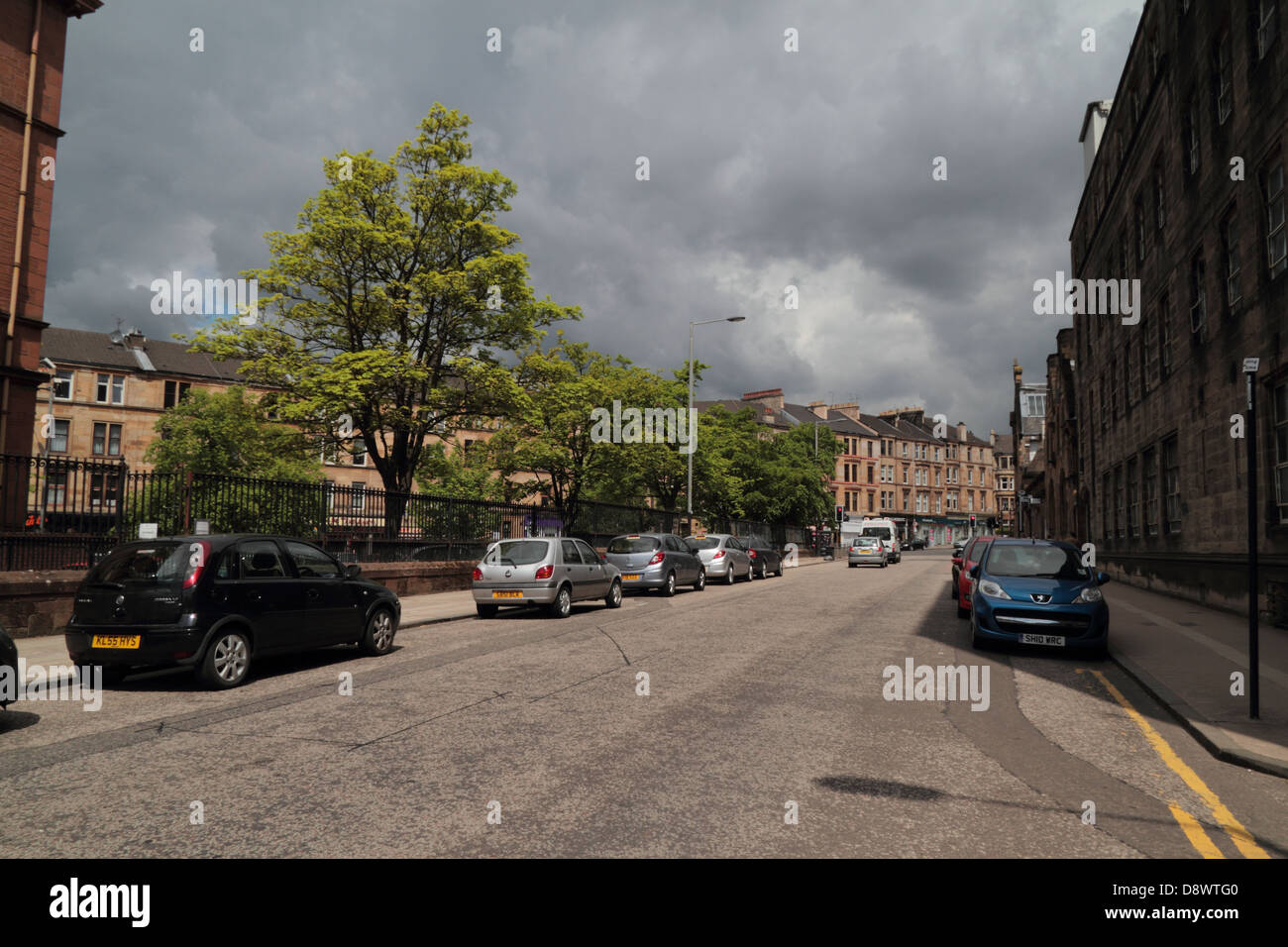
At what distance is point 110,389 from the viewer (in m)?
64.4

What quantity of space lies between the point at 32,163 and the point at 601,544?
62.3ft

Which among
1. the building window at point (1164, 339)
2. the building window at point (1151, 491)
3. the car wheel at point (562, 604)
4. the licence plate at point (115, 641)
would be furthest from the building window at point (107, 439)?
the building window at point (1164, 339)

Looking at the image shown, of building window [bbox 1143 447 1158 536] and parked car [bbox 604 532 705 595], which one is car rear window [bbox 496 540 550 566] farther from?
building window [bbox 1143 447 1158 536]

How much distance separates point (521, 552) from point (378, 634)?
516cm

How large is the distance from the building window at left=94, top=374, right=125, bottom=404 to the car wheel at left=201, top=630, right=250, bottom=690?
219ft

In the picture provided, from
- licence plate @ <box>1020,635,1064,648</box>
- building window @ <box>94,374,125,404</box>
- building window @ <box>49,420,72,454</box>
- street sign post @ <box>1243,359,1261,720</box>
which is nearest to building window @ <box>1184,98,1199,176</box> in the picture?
licence plate @ <box>1020,635,1064,648</box>

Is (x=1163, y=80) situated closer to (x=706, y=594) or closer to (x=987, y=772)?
(x=706, y=594)

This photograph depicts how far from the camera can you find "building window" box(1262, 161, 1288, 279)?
14.3m

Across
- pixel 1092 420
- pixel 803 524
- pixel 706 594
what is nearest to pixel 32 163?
pixel 706 594

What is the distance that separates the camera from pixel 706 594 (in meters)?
21.8

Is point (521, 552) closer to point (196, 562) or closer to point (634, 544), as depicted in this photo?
point (634, 544)

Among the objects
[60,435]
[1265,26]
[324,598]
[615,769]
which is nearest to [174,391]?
[60,435]

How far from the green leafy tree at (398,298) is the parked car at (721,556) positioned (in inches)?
315
